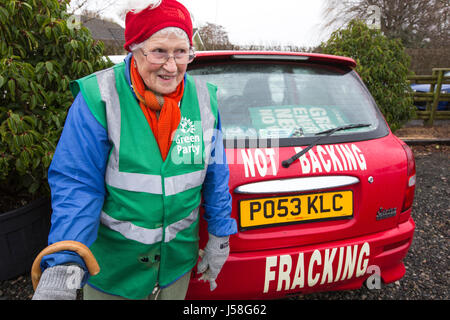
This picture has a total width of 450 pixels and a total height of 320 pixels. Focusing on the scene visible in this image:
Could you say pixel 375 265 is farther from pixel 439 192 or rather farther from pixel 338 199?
pixel 439 192

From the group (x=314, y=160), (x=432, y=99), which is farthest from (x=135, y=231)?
(x=432, y=99)

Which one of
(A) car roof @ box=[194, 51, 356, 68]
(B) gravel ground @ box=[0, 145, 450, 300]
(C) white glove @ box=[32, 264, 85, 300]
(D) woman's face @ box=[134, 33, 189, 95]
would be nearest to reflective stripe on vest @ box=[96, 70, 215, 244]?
(D) woman's face @ box=[134, 33, 189, 95]

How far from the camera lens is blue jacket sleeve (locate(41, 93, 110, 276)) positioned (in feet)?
3.34

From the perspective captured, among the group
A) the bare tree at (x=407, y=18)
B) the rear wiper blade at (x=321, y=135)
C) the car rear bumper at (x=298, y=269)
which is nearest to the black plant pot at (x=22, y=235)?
the car rear bumper at (x=298, y=269)

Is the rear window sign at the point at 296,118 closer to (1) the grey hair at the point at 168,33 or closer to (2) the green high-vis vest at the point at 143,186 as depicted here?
(2) the green high-vis vest at the point at 143,186

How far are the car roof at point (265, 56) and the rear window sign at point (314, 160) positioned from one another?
2.00 ft

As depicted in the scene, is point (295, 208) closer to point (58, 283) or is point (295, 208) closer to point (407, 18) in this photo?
point (58, 283)

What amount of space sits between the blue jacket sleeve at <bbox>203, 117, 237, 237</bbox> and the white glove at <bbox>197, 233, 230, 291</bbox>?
44 millimetres

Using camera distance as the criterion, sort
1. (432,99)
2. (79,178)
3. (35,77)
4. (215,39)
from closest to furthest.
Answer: (79,178), (35,77), (432,99), (215,39)

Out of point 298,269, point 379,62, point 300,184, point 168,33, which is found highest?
point 168,33

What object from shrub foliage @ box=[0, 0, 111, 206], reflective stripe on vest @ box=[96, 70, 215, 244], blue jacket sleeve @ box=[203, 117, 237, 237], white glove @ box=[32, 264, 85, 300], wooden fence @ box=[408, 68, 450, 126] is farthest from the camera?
wooden fence @ box=[408, 68, 450, 126]

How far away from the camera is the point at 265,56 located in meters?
2.00

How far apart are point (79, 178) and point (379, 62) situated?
5.79 meters

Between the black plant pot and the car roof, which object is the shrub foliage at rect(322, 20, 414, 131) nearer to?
the car roof
